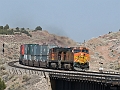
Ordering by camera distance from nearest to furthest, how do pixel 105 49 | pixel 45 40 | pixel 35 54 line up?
pixel 35 54, pixel 105 49, pixel 45 40

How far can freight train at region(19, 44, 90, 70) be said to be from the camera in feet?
167

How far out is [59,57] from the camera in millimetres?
Result: 53719

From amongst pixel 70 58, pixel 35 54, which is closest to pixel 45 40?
pixel 35 54

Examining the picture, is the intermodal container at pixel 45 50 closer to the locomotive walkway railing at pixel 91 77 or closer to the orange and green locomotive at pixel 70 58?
the orange and green locomotive at pixel 70 58

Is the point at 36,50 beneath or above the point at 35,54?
above

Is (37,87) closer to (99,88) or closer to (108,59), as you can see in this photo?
(99,88)

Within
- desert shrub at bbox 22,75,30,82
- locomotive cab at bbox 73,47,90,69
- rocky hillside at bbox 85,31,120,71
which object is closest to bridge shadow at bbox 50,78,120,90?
desert shrub at bbox 22,75,30,82

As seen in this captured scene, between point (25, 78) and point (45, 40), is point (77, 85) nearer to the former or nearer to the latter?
point (25, 78)

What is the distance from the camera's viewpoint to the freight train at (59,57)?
167 ft

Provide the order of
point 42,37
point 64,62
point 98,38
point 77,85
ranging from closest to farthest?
point 77,85, point 64,62, point 98,38, point 42,37

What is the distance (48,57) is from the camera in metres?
57.2

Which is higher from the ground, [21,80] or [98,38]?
[98,38]

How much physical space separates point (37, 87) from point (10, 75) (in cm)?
1089

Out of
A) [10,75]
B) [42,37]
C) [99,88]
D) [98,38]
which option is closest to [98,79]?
[99,88]
